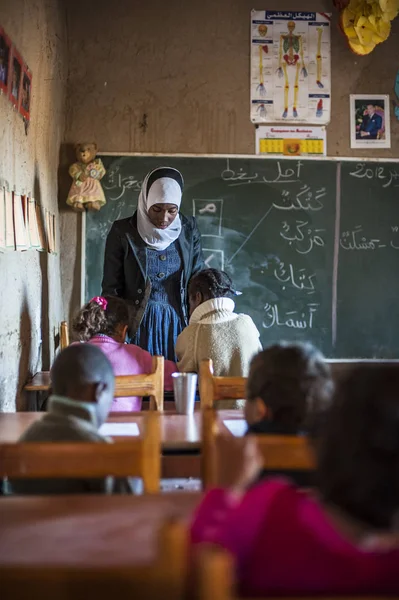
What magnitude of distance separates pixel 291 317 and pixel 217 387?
2308 mm

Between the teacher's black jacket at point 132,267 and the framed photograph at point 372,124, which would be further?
the framed photograph at point 372,124

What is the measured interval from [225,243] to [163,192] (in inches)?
42.7

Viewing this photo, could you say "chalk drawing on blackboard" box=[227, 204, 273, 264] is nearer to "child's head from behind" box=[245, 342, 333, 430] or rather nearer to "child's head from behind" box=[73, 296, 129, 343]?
"child's head from behind" box=[73, 296, 129, 343]

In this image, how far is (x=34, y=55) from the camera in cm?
354

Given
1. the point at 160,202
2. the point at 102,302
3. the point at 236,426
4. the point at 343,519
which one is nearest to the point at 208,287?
the point at 102,302

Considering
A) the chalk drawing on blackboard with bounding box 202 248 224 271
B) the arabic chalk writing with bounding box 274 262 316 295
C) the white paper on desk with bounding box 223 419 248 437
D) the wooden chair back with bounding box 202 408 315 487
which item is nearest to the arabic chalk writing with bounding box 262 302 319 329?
the arabic chalk writing with bounding box 274 262 316 295

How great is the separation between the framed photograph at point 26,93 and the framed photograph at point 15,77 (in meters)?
0.07

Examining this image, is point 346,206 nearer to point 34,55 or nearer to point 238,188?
point 238,188

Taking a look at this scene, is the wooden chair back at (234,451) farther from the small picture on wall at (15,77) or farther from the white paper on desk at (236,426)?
the small picture on wall at (15,77)

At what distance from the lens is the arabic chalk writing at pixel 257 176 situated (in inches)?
182

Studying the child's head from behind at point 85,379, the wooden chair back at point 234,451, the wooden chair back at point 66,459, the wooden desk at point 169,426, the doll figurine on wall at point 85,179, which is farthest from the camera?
the doll figurine on wall at point 85,179

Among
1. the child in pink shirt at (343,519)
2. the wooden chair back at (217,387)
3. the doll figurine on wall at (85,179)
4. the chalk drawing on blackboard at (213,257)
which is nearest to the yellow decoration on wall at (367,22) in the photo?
the chalk drawing on blackboard at (213,257)

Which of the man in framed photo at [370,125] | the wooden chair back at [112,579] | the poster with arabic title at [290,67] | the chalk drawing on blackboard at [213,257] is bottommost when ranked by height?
the wooden chair back at [112,579]

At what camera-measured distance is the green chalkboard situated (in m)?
4.64
